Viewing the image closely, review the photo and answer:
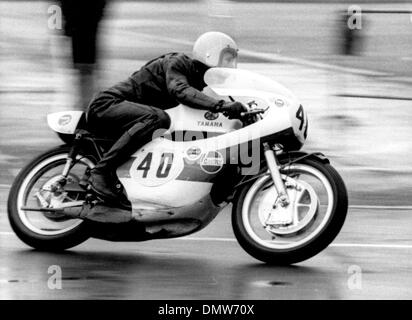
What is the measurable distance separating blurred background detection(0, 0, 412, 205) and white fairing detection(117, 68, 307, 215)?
297 cm

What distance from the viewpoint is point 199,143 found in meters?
8.45

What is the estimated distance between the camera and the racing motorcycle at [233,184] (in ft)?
27.3

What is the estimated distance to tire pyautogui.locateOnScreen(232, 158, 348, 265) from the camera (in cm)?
816

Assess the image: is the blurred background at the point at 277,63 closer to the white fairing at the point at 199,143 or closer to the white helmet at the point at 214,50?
the white fairing at the point at 199,143

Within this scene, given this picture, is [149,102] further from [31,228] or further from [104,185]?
[31,228]

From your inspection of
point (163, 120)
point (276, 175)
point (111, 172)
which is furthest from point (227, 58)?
point (111, 172)

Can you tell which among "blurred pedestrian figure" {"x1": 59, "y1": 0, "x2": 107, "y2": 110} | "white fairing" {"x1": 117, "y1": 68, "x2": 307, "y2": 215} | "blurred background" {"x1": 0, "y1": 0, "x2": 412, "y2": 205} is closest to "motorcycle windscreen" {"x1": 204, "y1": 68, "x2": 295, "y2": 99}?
"white fairing" {"x1": 117, "y1": 68, "x2": 307, "y2": 215}

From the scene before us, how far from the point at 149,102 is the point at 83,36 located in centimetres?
493

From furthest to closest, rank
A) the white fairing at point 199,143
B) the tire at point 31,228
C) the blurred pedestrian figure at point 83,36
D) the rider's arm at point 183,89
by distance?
the blurred pedestrian figure at point 83,36 < the tire at point 31,228 < the white fairing at point 199,143 < the rider's arm at point 183,89

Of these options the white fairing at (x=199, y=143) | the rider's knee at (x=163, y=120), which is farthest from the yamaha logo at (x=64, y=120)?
the rider's knee at (x=163, y=120)

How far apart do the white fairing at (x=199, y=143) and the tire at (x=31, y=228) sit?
502mm

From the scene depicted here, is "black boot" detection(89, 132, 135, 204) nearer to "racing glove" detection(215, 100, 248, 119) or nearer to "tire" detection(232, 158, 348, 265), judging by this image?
"racing glove" detection(215, 100, 248, 119)

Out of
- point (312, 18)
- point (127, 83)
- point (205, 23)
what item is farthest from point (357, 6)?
point (127, 83)

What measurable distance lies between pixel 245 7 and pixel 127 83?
1234cm
